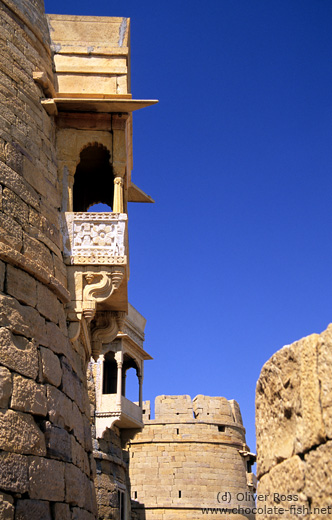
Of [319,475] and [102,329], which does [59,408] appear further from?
[319,475]

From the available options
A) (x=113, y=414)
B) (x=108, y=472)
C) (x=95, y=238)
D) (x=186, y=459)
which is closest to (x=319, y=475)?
(x=95, y=238)

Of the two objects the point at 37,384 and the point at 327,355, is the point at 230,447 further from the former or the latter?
the point at 327,355

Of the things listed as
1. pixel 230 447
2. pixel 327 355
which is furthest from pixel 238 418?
pixel 327 355

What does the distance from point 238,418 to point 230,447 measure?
118 cm

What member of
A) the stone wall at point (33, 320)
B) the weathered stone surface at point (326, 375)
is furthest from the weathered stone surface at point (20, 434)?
the weathered stone surface at point (326, 375)

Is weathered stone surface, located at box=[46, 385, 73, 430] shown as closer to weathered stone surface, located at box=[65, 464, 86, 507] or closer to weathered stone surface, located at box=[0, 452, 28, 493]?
weathered stone surface, located at box=[65, 464, 86, 507]

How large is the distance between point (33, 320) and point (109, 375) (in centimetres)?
1119

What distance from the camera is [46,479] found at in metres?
5.21

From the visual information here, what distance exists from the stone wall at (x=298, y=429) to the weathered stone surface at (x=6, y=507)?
7.70 feet

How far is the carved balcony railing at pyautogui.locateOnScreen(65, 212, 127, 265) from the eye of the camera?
23.5ft

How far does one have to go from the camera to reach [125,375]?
16500 mm

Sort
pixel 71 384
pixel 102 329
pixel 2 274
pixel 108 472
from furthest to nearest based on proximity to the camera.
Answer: pixel 108 472, pixel 102 329, pixel 71 384, pixel 2 274

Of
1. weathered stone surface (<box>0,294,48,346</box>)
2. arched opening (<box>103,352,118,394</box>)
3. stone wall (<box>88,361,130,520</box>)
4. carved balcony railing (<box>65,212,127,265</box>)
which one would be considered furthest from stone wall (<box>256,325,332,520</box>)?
arched opening (<box>103,352,118,394</box>)

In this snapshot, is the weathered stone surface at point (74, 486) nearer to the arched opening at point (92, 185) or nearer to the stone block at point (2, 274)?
the stone block at point (2, 274)
